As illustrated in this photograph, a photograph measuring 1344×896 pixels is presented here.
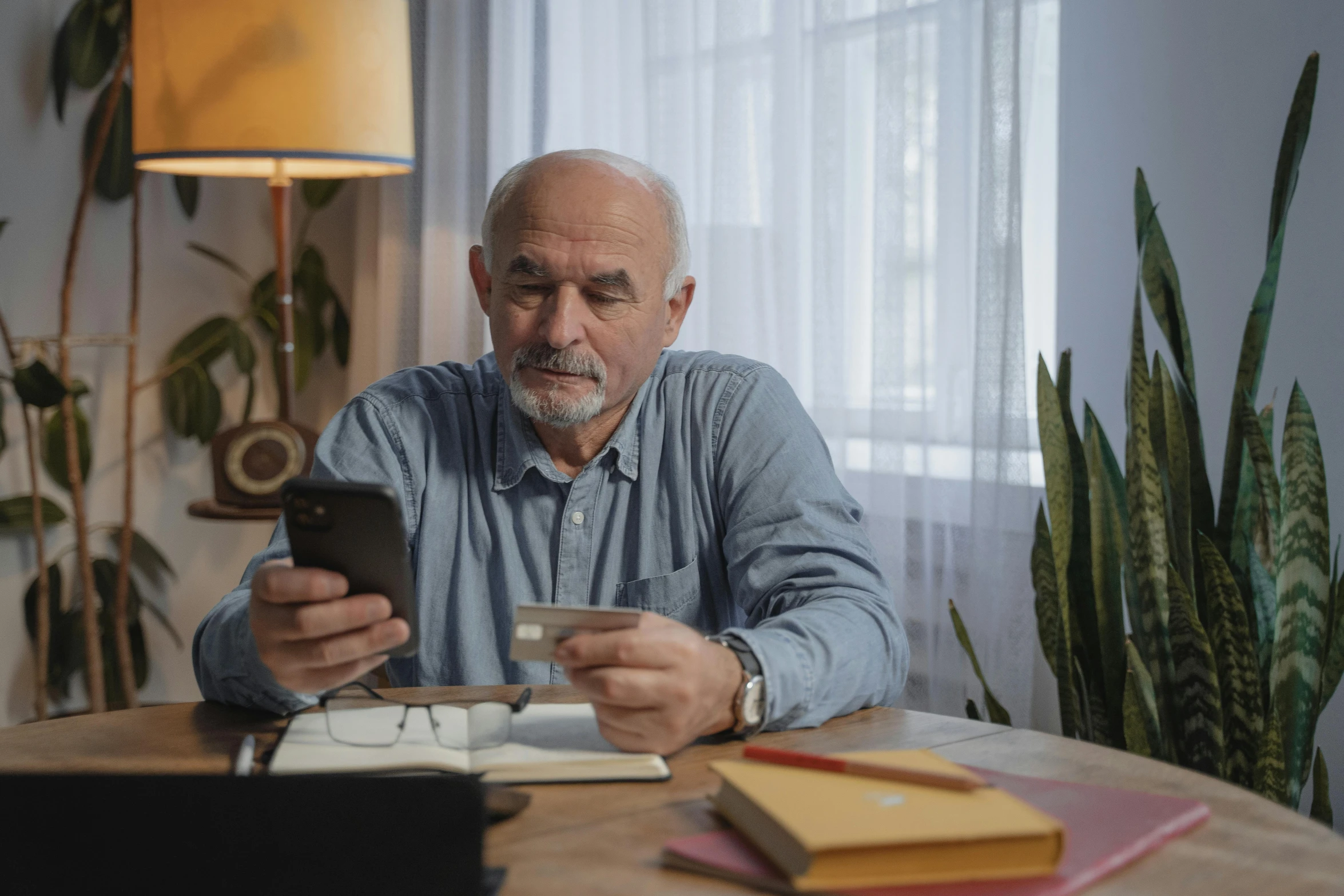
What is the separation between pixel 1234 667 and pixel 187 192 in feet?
9.51

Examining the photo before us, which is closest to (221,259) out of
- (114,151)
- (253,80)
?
(114,151)

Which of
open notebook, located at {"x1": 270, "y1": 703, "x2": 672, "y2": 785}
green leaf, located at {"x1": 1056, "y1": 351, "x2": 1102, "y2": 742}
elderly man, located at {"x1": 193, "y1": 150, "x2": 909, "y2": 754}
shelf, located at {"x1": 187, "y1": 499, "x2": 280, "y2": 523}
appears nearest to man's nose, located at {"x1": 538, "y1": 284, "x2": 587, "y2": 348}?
elderly man, located at {"x1": 193, "y1": 150, "x2": 909, "y2": 754}

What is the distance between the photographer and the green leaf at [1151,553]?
57.7 inches

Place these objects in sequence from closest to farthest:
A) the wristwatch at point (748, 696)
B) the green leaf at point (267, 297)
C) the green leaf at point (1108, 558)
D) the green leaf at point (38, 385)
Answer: the wristwatch at point (748, 696) < the green leaf at point (1108, 558) < the green leaf at point (38, 385) < the green leaf at point (267, 297)

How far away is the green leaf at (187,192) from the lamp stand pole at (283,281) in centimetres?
63

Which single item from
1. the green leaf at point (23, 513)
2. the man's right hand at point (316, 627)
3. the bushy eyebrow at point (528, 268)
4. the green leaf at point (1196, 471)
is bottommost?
the green leaf at point (23, 513)

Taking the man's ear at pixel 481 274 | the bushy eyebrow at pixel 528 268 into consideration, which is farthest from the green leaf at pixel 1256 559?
the man's ear at pixel 481 274

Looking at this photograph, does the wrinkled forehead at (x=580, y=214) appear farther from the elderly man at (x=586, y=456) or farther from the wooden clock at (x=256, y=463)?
the wooden clock at (x=256, y=463)

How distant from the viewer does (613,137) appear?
2.75 m

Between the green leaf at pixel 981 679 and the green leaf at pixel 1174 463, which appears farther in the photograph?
the green leaf at pixel 981 679

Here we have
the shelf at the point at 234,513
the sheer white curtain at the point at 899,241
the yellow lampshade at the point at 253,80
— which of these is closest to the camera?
the sheer white curtain at the point at 899,241

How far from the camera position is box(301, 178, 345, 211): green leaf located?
3.28 m

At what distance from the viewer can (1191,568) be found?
1490mm

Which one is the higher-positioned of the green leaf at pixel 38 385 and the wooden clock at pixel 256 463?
the green leaf at pixel 38 385
